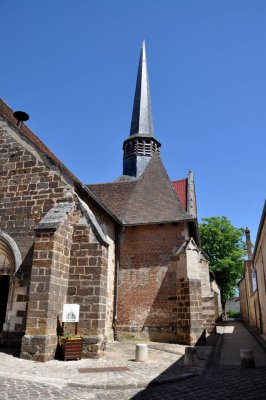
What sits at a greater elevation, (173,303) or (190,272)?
(190,272)

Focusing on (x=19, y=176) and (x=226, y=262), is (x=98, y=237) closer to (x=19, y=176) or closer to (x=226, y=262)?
(x=19, y=176)

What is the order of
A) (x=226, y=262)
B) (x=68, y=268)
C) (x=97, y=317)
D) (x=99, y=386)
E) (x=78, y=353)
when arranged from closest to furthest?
(x=99, y=386), (x=78, y=353), (x=97, y=317), (x=68, y=268), (x=226, y=262)

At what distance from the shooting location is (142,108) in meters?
24.5

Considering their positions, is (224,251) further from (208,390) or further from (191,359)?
(208,390)

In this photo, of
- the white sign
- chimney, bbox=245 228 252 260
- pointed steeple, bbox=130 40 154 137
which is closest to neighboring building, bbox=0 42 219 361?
the white sign

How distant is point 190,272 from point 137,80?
19.6 m

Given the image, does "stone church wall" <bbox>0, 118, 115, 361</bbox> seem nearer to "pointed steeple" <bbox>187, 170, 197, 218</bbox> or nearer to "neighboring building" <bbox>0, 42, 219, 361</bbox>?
"neighboring building" <bbox>0, 42, 219, 361</bbox>

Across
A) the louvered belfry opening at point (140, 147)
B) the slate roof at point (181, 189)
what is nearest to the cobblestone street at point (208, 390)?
the slate roof at point (181, 189)

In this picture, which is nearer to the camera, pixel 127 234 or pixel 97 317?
pixel 97 317

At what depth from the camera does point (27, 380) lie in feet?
19.7

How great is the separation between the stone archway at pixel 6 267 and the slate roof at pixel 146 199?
18.8 ft

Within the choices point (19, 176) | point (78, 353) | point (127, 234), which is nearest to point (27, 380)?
point (78, 353)

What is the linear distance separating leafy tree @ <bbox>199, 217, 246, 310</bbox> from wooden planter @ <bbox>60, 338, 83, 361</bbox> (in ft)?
92.0

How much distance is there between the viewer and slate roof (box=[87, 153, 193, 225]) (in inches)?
572
